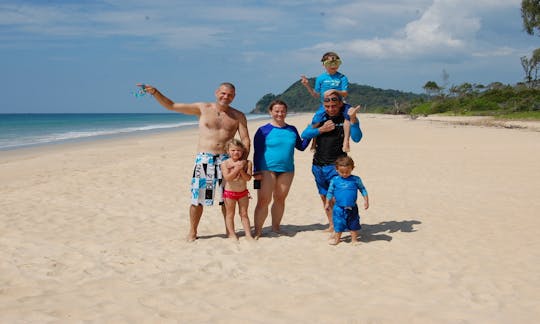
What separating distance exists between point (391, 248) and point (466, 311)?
1912 mm

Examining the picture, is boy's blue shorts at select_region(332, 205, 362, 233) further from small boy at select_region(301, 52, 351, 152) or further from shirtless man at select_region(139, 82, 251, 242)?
shirtless man at select_region(139, 82, 251, 242)

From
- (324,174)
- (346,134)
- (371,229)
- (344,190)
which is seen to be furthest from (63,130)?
(344,190)

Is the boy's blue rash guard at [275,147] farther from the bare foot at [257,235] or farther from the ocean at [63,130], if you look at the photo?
the ocean at [63,130]

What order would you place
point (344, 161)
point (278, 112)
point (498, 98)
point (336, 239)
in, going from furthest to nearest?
point (498, 98)
point (278, 112)
point (336, 239)
point (344, 161)

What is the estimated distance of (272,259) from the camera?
5.18 metres

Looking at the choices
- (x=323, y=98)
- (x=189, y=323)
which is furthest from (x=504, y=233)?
(x=189, y=323)

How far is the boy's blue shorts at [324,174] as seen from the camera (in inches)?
233

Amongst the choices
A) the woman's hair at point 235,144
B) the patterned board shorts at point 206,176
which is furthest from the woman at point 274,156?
the patterned board shorts at point 206,176

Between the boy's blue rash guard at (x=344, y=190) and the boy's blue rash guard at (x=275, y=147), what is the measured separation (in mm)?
592

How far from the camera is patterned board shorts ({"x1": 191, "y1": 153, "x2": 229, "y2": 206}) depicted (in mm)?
5613

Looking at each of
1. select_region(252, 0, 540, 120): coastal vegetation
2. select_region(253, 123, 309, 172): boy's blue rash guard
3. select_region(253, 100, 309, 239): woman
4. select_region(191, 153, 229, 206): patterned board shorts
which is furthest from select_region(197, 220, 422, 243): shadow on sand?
select_region(252, 0, 540, 120): coastal vegetation

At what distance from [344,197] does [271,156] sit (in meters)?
1.00

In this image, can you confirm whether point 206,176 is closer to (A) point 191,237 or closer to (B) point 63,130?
(A) point 191,237

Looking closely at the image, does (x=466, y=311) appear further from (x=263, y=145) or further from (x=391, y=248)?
(x=263, y=145)
